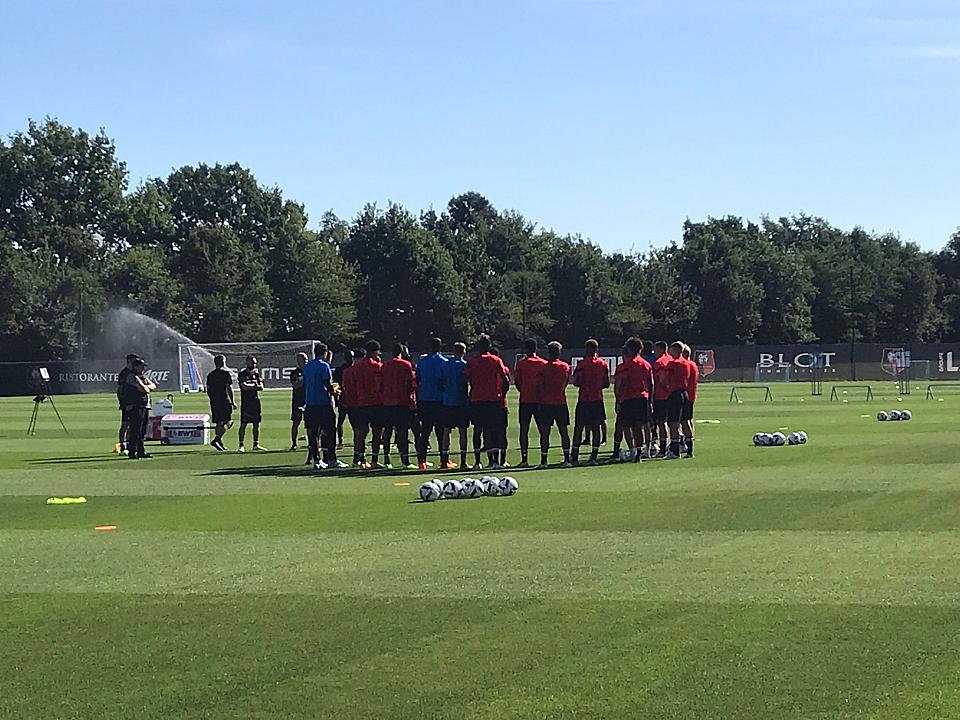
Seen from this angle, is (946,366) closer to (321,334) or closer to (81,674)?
(321,334)

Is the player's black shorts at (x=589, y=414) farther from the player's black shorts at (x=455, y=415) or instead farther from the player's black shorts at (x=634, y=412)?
the player's black shorts at (x=455, y=415)

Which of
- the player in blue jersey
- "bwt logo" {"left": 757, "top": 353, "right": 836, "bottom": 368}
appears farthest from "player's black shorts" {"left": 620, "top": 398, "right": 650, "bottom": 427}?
"bwt logo" {"left": 757, "top": 353, "right": 836, "bottom": 368}

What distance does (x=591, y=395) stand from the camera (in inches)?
971

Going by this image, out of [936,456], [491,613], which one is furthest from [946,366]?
[491,613]

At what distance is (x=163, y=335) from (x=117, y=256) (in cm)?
1448

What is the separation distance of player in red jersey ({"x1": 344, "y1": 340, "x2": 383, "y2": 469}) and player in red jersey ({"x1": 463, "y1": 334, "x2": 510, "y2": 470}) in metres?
1.51

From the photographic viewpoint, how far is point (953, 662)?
27.9 feet

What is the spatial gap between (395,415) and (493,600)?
43.8ft

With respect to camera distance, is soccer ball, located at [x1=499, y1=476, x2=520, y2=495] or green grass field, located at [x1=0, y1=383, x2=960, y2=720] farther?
soccer ball, located at [x1=499, y1=476, x2=520, y2=495]

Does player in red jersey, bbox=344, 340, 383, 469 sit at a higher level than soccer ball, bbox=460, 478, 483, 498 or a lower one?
higher

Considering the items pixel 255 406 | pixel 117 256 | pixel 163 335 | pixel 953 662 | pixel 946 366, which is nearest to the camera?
pixel 953 662

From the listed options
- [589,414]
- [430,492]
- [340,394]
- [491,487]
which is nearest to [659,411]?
[589,414]

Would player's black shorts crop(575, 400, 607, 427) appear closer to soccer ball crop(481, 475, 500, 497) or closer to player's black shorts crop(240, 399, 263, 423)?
soccer ball crop(481, 475, 500, 497)

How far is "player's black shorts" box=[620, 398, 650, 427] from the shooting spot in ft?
81.1
